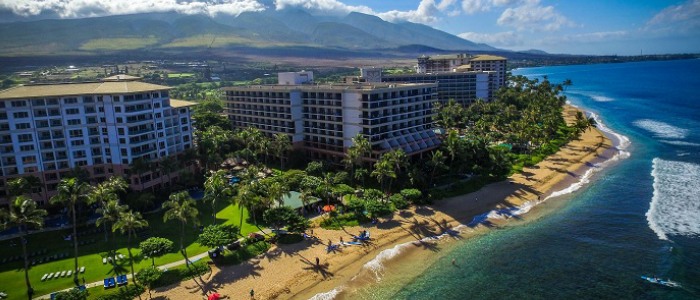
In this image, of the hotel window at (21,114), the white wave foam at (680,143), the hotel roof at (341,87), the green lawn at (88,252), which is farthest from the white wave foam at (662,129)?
the hotel window at (21,114)

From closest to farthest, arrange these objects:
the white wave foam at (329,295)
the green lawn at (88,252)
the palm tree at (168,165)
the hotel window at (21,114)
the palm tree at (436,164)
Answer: the white wave foam at (329,295) → the green lawn at (88,252) → the hotel window at (21,114) → the palm tree at (168,165) → the palm tree at (436,164)

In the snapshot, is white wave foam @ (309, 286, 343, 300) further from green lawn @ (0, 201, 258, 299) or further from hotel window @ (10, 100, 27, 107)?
hotel window @ (10, 100, 27, 107)

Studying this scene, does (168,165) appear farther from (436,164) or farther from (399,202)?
(436,164)

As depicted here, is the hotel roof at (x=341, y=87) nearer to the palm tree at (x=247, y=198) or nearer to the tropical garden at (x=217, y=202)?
the tropical garden at (x=217, y=202)

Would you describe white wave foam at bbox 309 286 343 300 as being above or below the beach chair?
below

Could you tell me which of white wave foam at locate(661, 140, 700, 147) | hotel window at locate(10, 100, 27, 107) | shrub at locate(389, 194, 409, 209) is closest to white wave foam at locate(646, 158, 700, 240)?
white wave foam at locate(661, 140, 700, 147)

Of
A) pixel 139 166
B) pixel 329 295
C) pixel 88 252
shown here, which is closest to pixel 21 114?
pixel 139 166

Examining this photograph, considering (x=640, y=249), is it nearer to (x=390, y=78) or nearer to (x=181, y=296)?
(x=181, y=296)
